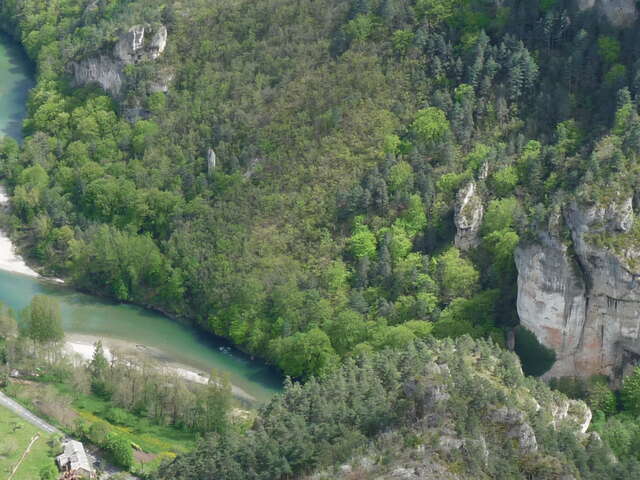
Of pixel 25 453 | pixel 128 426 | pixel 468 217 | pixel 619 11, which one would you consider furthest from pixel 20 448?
pixel 619 11

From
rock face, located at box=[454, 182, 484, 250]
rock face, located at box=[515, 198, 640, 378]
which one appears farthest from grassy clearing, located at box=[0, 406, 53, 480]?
rock face, located at box=[515, 198, 640, 378]

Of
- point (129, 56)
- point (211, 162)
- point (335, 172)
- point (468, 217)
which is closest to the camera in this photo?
point (468, 217)

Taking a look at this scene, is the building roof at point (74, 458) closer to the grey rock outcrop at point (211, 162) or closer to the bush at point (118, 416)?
the bush at point (118, 416)

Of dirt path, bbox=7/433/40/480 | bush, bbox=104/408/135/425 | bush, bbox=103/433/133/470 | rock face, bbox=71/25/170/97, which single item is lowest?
dirt path, bbox=7/433/40/480

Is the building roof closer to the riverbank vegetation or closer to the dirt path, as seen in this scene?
the riverbank vegetation

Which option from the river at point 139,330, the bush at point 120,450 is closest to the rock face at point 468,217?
the river at point 139,330

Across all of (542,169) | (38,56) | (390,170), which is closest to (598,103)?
→ (542,169)

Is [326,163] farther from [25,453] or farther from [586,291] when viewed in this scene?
[25,453]
